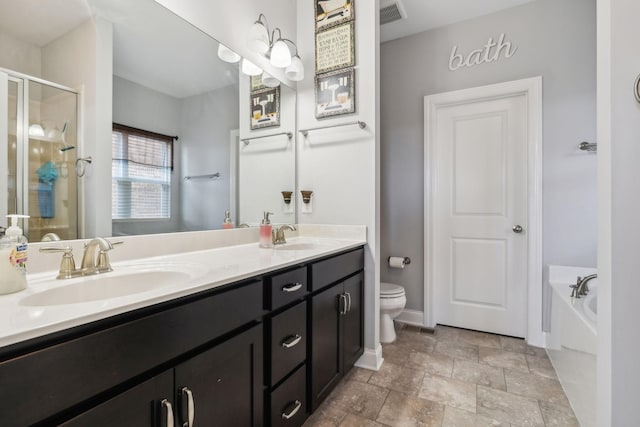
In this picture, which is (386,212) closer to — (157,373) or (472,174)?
(472,174)

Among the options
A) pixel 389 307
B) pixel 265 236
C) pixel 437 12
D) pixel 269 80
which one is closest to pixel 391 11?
pixel 437 12

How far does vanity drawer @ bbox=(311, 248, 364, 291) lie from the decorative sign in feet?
4.24

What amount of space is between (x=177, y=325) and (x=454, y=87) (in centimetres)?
274

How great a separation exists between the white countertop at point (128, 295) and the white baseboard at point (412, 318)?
4.78 feet

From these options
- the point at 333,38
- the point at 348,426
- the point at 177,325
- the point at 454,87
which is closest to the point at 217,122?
the point at 333,38

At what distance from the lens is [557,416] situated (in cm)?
151

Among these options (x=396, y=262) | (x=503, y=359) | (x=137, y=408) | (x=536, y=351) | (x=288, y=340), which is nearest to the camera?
(x=137, y=408)

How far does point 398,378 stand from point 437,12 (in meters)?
2.77

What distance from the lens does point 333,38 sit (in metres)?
2.10

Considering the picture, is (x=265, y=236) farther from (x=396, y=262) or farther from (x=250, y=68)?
(x=396, y=262)

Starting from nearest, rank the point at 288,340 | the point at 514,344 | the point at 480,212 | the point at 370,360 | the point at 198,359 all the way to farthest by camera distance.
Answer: the point at 198,359, the point at 288,340, the point at 370,360, the point at 514,344, the point at 480,212

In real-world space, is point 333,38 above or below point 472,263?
above

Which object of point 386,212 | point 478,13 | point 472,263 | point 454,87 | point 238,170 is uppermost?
point 478,13

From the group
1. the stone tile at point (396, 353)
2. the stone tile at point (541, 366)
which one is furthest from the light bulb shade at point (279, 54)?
Result: the stone tile at point (541, 366)
